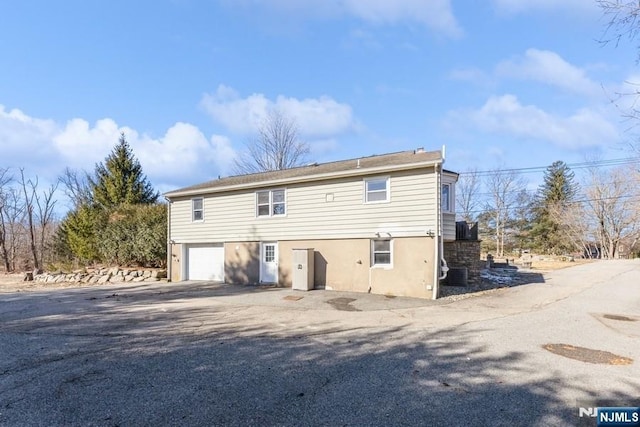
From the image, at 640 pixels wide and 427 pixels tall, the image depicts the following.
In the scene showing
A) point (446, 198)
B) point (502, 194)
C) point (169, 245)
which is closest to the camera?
point (446, 198)

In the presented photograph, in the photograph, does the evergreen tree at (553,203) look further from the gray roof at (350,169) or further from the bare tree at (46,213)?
the bare tree at (46,213)

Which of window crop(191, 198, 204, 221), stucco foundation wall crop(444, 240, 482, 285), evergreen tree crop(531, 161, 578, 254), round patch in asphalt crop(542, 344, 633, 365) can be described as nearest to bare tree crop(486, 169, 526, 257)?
evergreen tree crop(531, 161, 578, 254)

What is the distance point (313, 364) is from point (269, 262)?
1077cm

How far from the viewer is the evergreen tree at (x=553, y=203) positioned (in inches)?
1719

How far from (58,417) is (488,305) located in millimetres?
10680

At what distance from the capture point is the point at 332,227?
47.6 ft

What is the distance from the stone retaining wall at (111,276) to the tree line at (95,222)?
3.16ft

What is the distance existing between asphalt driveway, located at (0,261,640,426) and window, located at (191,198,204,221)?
26.1 ft

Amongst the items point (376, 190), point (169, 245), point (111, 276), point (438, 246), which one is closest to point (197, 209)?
point (169, 245)

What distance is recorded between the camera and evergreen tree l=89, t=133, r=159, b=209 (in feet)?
89.3

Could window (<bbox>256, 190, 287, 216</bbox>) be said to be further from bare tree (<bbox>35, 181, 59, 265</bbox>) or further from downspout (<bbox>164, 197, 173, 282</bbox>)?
bare tree (<bbox>35, 181, 59, 265</bbox>)

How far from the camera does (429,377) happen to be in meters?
5.05

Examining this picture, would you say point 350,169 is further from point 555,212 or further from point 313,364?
point 555,212

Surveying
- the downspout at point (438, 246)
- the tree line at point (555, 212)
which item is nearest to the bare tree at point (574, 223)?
the tree line at point (555, 212)
